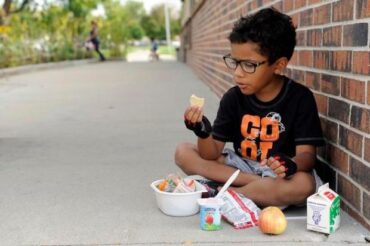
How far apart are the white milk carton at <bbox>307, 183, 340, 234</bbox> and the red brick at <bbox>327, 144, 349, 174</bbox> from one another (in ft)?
0.94

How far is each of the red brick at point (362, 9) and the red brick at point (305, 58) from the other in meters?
Result: 0.79

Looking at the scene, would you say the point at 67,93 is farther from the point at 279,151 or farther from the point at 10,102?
the point at 279,151

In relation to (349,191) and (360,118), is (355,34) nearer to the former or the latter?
(360,118)

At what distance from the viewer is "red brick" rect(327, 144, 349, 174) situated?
2896 millimetres

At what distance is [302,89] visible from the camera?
3014mm

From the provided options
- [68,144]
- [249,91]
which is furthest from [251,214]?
[68,144]

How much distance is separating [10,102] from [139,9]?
8168 centimetres

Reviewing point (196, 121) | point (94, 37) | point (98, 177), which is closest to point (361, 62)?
point (196, 121)

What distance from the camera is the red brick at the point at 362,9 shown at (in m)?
2.53

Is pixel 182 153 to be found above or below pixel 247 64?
below

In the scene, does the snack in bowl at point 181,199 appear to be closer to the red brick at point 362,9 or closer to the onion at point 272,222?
the onion at point 272,222

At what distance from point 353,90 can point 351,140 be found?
0.26 m

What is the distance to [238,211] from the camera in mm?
2770

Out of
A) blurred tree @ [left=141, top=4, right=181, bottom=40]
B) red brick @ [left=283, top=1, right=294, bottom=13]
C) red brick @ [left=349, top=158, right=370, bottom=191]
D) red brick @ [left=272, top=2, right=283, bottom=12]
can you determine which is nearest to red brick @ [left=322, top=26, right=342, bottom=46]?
red brick @ [left=349, top=158, right=370, bottom=191]
